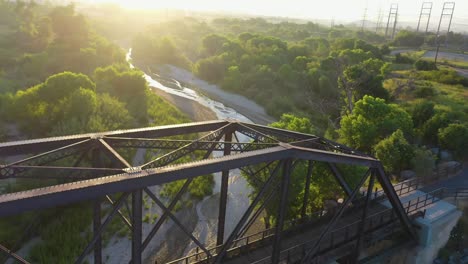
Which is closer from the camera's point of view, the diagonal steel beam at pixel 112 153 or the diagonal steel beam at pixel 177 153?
the diagonal steel beam at pixel 112 153

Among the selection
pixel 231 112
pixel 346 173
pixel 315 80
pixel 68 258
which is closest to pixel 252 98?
pixel 231 112

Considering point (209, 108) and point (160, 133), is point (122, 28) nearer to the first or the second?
point (209, 108)

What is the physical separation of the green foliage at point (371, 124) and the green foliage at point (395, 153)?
2.83m

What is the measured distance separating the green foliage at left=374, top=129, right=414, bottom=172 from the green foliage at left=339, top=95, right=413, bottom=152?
2.83 metres

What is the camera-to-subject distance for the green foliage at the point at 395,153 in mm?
31438

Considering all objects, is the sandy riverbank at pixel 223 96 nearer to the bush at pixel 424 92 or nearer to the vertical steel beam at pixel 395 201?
the bush at pixel 424 92

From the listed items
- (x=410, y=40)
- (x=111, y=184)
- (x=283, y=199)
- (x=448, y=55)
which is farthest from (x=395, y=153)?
(x=410, y=40)

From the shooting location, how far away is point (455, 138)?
35.4 metres

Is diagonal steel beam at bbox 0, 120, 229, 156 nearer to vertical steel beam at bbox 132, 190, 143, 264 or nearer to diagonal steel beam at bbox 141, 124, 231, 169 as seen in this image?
diagonal steel beam at bbox 141, 124, 231, 169

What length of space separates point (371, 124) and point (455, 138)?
318 inches

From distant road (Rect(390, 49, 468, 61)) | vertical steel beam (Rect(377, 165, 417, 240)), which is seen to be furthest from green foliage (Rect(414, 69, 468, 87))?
vertical steel beam (Rect(377, 165, 417, 240))

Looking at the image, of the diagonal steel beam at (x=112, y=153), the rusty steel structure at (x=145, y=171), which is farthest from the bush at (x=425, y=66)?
the diagonal steel beam at (x=112, y=153)

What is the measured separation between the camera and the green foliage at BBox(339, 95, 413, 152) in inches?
1391

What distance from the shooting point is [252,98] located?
6894 cm
